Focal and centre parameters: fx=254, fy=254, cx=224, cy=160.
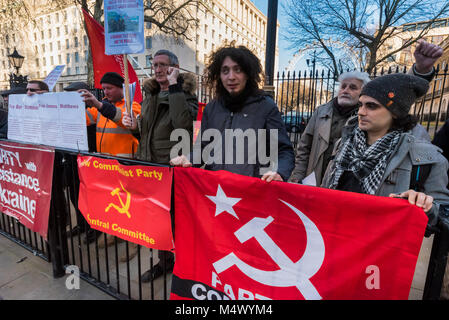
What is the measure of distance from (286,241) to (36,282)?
113 inches

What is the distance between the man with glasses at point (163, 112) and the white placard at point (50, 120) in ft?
1.49

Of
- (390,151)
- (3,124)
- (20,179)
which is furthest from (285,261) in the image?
(3,124)

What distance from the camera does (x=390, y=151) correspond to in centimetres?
158

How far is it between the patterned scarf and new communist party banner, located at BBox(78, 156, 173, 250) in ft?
4.14

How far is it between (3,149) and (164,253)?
2392 mm

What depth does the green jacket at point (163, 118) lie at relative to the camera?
2520mm

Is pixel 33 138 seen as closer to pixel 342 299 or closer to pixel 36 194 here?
pixel 36 194

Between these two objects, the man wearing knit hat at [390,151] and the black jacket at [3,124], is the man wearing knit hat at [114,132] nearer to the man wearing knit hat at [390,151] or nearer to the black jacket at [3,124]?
the black jacket at [3,124]

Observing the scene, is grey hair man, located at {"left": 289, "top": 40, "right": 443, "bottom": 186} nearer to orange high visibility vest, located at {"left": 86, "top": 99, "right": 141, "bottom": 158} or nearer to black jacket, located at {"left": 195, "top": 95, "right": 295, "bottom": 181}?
black jacket, located at {"left": 195, "top": 95, "right": 295, "bottom": 181}

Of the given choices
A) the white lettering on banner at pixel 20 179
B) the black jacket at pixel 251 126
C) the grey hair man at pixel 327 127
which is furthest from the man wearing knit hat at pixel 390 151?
the white lettering on banner at pixel 20 179

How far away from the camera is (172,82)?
8.09ft

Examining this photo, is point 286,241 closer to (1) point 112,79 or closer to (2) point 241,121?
(2) point 241,121

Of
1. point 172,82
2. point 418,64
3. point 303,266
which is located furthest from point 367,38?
point 303,266

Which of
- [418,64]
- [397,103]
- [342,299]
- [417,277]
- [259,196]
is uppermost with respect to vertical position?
[418,64]
